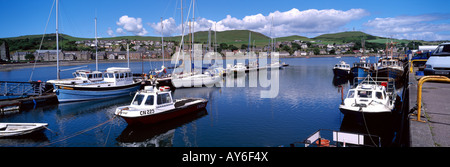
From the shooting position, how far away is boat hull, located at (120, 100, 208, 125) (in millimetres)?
19769

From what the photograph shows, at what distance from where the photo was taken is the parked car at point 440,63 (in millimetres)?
19859

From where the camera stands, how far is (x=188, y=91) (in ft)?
141

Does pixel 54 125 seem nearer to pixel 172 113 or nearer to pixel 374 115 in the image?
pixel 172 113

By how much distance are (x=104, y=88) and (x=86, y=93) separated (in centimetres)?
227

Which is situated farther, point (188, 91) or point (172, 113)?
point (188, 91)

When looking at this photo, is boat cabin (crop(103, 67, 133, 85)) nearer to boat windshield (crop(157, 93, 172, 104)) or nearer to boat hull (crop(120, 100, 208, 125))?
boat hull (crop(120, 100, 208, 125))

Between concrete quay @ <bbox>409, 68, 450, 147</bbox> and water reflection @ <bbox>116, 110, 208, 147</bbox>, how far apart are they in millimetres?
13670

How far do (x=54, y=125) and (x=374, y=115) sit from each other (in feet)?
85.7

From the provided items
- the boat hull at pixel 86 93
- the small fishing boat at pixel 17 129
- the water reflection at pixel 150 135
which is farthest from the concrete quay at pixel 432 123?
the boat hull at pixel 86 93

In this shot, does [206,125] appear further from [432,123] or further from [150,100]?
[432,123]

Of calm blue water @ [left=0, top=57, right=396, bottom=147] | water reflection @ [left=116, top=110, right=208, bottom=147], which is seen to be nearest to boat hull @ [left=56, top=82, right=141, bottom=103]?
calm blue water @ [left=0, top=57, right=396, bottom=147]
